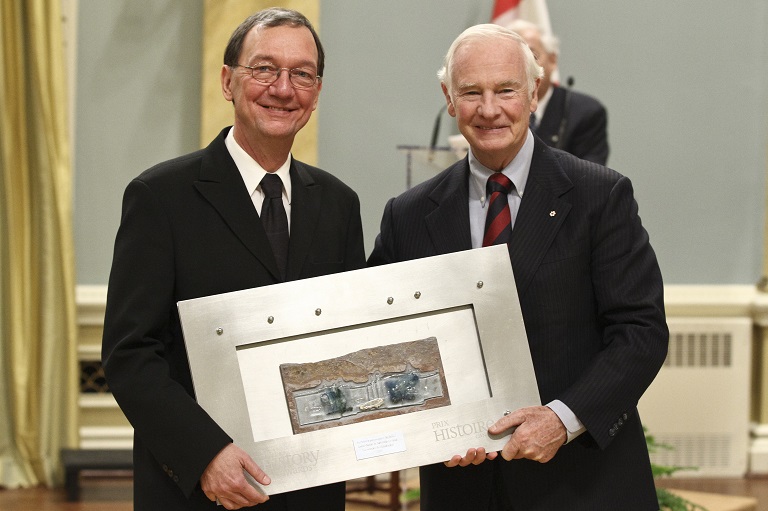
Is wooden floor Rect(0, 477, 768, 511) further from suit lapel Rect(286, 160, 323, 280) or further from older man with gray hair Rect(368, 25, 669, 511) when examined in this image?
suit lapel Rect(286, 160, 323, 280)

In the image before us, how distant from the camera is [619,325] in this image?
7.74ft

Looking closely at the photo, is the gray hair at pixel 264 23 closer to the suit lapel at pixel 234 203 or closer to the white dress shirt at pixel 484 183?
the suit lapel at pixel 234 203

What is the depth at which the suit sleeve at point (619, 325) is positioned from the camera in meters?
2.31

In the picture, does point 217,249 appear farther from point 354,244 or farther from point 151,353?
point 354,244

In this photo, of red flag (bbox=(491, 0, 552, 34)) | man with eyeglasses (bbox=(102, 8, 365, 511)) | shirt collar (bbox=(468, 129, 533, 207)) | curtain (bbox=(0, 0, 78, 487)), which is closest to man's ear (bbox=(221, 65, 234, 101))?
man with eyeglasses (bbox=(102, 8, 365, 511))

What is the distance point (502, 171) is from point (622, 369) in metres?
0.55

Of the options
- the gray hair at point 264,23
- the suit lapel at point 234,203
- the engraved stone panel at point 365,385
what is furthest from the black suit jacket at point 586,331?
the gray hair at point 264,23

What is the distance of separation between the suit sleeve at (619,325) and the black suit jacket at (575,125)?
288 centimetres

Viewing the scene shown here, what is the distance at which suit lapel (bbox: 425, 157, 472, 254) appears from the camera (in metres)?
2.48

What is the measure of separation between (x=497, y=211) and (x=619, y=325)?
39cm

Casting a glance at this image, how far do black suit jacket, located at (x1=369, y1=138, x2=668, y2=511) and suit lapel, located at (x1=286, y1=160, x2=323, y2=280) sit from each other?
14.0 inches

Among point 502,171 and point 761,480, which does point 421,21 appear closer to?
point 761,480

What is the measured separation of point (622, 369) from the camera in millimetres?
2322

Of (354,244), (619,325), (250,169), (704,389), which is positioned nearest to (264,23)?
(250,169)
